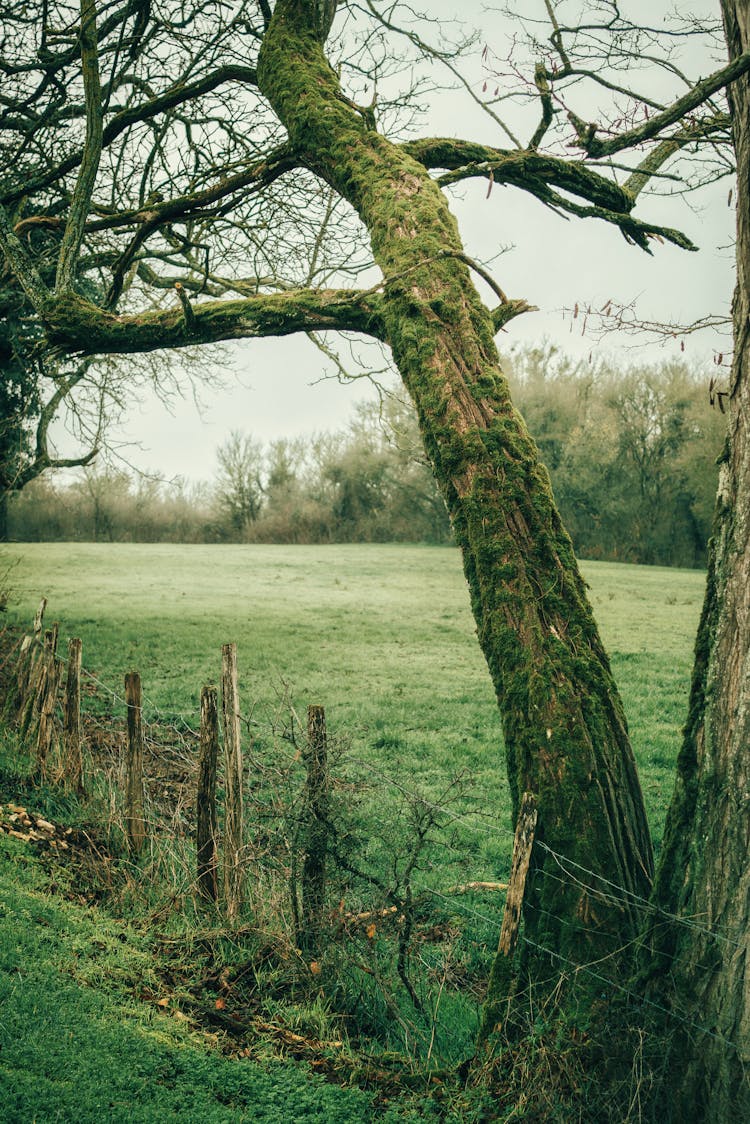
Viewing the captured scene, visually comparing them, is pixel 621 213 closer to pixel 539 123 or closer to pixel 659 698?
pixel 539 123

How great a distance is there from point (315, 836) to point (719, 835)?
1974 millimetres

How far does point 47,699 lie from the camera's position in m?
6.90

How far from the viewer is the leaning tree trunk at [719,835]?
3.17 metres

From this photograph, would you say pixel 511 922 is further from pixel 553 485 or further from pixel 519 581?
pixel 553 485

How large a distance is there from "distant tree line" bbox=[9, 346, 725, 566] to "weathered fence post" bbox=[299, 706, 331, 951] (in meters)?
29.7

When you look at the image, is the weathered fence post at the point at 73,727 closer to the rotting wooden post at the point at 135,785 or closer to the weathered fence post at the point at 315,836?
the rotting wooden post at the point at 135,785

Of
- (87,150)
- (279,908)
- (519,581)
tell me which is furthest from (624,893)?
(87,150)

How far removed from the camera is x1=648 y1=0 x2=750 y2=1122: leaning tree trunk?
10.4 ft

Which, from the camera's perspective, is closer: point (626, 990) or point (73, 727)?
point (626, 990)

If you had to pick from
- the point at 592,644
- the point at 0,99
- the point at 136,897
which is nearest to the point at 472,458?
the point at 592,644

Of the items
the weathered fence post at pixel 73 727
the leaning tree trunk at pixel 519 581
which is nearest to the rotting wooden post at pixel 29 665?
the weathered fence post at pixel 73 727

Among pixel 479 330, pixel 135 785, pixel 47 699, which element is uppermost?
pixel 479 330

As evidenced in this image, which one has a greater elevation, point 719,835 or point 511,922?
point 719,835

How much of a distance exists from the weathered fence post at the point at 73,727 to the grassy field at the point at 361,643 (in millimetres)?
896
